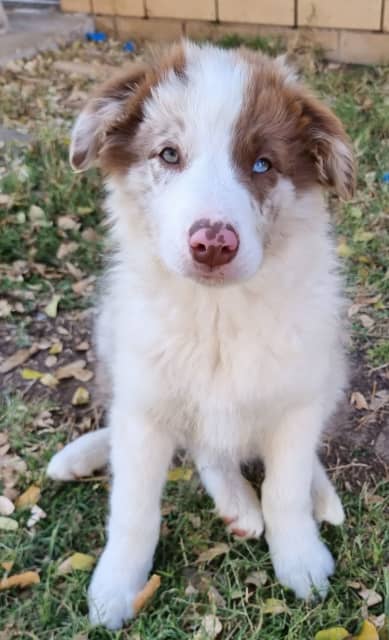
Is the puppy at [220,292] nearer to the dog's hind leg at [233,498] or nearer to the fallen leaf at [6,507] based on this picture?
the dog's hind leg at [233,498]

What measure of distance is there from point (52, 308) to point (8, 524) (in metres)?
1.47

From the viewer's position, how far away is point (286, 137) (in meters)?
2.42

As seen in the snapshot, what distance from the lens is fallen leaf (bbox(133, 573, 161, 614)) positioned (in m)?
2.70

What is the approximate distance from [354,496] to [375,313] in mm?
1260

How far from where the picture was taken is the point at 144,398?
262 cm

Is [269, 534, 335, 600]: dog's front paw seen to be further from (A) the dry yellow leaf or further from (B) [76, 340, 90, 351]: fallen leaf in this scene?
(B) [76, 340, 90, 351]: fallen leaf

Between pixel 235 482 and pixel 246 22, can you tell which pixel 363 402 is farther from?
pixel 246 22

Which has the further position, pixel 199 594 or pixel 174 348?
pixel 199 594

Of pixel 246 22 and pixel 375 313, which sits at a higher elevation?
pixel 246 22

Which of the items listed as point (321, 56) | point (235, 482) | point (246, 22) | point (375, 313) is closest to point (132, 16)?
point (246, 22)

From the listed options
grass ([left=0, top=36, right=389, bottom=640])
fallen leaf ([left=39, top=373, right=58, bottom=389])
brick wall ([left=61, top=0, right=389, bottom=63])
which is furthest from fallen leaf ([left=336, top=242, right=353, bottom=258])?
brick wall ([left=61, top=0, right=389, bottom=63])

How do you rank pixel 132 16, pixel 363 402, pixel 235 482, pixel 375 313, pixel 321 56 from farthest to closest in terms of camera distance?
pixel 132 16 → pixel 321 56 → pixel 375 313 → pixel 363 402 → pixel 235 482

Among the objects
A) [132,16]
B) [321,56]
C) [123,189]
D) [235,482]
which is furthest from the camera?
[132,16]

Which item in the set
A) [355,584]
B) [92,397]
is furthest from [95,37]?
[355,584]
